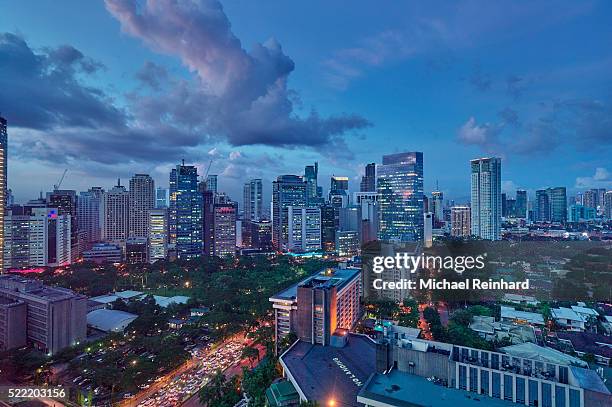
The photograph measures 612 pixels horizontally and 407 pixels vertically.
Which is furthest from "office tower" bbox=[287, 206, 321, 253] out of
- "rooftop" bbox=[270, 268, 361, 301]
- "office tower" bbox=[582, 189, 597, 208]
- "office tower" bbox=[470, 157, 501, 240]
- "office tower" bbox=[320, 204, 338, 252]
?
"office tower" bbox=[582, 189, 597, 208]

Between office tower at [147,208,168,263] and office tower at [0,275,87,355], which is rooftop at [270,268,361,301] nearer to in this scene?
office tower at [0,275,87,355]

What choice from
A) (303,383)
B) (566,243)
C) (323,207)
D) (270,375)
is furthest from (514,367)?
(323,207)

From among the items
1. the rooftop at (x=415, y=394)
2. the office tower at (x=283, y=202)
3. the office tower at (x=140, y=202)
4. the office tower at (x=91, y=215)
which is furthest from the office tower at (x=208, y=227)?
the rooftop at (x=415, y=394)

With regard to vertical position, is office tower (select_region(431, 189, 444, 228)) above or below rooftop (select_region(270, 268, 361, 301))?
above

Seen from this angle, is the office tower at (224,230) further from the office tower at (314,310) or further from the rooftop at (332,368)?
the rooftop at (332,368)

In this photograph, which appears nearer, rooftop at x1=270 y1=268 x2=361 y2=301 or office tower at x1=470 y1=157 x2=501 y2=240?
rooftop at x1=270 y1=268 x2=361 y2=301

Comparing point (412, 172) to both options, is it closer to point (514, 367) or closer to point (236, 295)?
point (236, 295)

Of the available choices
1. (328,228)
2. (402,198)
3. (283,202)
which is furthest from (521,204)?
(283,202)
